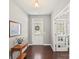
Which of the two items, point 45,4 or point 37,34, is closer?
point 45,4

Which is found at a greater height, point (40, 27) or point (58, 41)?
point (40, 27)

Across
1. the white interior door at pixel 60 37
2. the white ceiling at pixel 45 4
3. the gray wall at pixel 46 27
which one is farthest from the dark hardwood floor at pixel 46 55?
the gray wall at pixel 46 27

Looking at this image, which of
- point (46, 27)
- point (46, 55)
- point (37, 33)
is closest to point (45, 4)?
point (46, 55)

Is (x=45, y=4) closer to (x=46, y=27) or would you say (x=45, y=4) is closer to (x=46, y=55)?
(x=46, y=55)

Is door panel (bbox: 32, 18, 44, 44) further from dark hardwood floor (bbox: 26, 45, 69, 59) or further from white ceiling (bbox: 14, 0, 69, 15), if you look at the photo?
white ceiling (bbox: 14, 0, 69, 15)

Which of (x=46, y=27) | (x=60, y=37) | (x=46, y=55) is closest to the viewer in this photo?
(x=46, y=55)

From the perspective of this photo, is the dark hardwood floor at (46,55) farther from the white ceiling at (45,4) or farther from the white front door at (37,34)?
the white front door at (37,34)

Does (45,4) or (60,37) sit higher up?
(45,4)

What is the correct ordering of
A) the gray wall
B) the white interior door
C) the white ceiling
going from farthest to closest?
the gray wall → the white interior door → the white ceiling

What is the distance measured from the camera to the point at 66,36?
22.2ft

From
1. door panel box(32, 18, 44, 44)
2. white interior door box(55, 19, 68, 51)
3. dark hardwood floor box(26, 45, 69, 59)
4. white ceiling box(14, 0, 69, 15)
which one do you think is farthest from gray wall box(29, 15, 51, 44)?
white ceiling box(14, 0, 69, 15)
